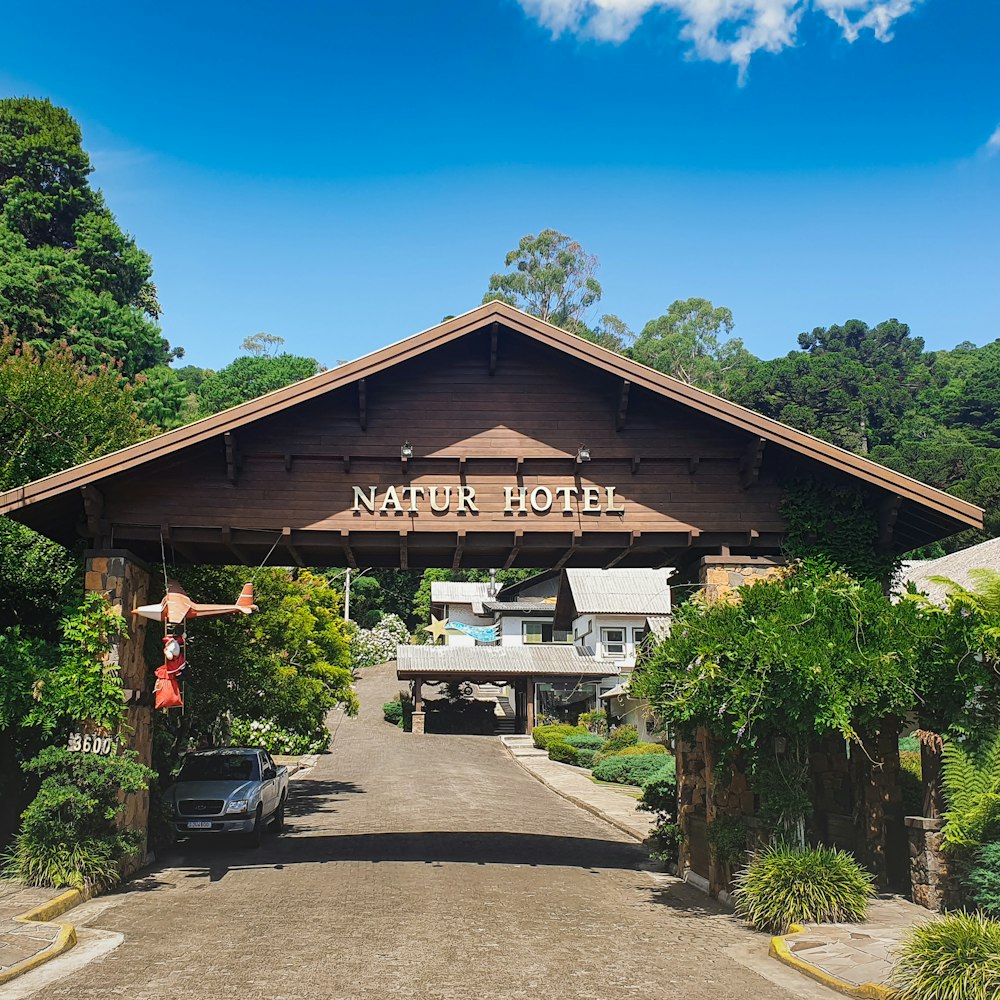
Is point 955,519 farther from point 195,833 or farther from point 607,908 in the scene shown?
point 195,833

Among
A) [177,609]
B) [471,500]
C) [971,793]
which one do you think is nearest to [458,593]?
[471,500]

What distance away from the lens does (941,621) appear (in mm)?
12031

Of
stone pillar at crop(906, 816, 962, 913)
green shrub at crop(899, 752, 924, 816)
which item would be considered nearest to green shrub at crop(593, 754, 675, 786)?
green shrub at crop(899, 752, 924, 816)

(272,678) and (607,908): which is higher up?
(272,678)

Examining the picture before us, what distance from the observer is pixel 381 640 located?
84.1m

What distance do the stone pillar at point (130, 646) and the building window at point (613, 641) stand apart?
41.9 meters

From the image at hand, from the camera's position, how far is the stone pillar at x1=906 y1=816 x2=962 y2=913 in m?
11.8

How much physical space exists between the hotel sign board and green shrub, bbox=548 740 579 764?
29.3m

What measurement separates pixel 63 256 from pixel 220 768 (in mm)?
45318

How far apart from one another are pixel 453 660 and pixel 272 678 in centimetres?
3158

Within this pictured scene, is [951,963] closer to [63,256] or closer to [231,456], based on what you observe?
[231,456]

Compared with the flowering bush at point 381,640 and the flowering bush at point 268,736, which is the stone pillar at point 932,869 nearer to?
the flowering bush at point 268,736

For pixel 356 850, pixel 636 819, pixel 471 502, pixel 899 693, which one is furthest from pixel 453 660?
pixel 899 693

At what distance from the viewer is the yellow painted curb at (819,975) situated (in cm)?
873
